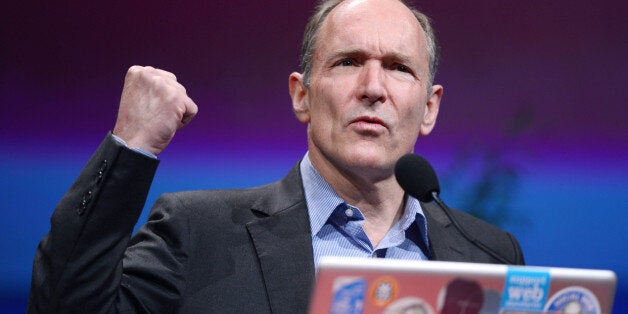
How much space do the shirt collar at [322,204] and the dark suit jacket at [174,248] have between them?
19mm

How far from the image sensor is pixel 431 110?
206 centimetres

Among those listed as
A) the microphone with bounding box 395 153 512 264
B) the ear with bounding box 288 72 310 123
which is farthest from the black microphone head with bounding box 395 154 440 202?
the ear with bounding box 288 72 310 123

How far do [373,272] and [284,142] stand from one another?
157 cm

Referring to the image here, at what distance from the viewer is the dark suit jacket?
53.6 inches

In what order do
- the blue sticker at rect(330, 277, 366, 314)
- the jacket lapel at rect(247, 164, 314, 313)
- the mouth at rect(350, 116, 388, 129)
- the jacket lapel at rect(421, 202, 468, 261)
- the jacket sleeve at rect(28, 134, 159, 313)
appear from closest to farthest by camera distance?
the blue sticker at rect(330, 277, 366, 314), the jacket sleeve at rect(28, 134, 159, 313), the jacket lapel at rect(247, 164, 314, 313), the mouth at rect(350, 116, 388, 129), the jacket lapel at rect(421, 202, 468, 261)

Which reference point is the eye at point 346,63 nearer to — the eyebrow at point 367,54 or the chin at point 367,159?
the eyebrow at point 367,54

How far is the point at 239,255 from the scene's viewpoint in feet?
5.53

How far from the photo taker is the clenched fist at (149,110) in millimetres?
1416

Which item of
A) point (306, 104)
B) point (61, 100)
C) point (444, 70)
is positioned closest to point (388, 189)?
point (306, 104)

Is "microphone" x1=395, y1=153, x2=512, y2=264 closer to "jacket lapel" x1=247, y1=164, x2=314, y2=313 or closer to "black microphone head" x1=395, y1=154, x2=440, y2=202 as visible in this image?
"black microphone head" x1=395, y1=154, x2=440, y2=202

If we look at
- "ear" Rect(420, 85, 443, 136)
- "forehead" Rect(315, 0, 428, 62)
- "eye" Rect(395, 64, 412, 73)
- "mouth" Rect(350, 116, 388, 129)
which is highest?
"forehead" Rect(315, 0, 428, 62)

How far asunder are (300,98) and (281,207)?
0.34 m

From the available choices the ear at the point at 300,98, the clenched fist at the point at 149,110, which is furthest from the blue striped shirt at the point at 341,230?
the clenched fist at the point at 149,110

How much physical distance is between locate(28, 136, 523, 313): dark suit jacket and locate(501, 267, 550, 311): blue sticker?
0.62 m
